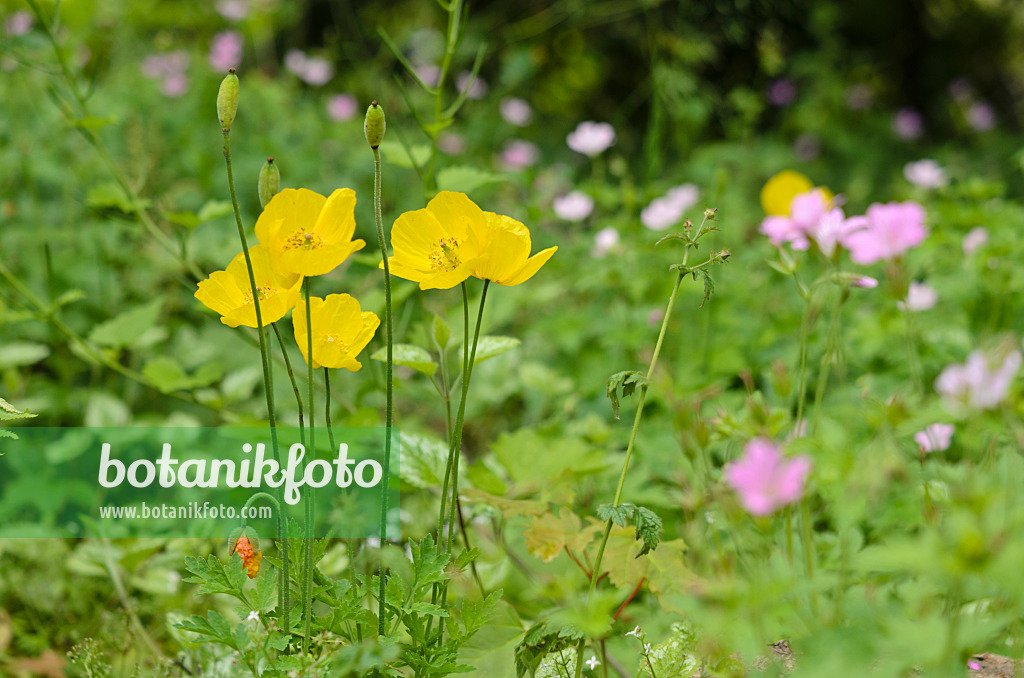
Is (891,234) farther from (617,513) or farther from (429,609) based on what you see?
(429,609)

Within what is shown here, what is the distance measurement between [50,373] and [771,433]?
6.59 ft

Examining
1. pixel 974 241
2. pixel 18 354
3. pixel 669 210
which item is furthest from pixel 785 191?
pixel 18 354

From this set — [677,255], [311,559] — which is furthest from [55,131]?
[311,559]

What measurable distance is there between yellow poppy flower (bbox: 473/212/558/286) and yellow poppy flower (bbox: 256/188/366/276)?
0.12m

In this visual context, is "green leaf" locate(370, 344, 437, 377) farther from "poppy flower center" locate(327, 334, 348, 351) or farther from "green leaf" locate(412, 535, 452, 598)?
"green leaf" locate(412, 535, 452, 598)

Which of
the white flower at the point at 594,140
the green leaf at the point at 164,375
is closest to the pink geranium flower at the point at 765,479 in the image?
the green leaf at the point at 164,375

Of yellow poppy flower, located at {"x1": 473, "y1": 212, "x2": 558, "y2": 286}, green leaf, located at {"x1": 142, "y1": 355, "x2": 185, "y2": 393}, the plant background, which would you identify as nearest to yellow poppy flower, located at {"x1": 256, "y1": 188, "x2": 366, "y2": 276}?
yellow poppy flower, located at {"x1": 473, "y1": 212, "x2": 558, "y2": 286}

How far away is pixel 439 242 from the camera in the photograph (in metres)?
0.76

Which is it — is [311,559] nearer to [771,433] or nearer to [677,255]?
[771,433]

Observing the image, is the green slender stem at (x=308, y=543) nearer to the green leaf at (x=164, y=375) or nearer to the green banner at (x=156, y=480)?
the green banner at (x=156, y=480)

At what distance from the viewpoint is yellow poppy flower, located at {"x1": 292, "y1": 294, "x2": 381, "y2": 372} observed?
0.72m

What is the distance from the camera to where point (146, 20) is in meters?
3.76

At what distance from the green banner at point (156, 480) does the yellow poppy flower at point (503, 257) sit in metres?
0.30

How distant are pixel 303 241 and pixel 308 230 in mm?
22
